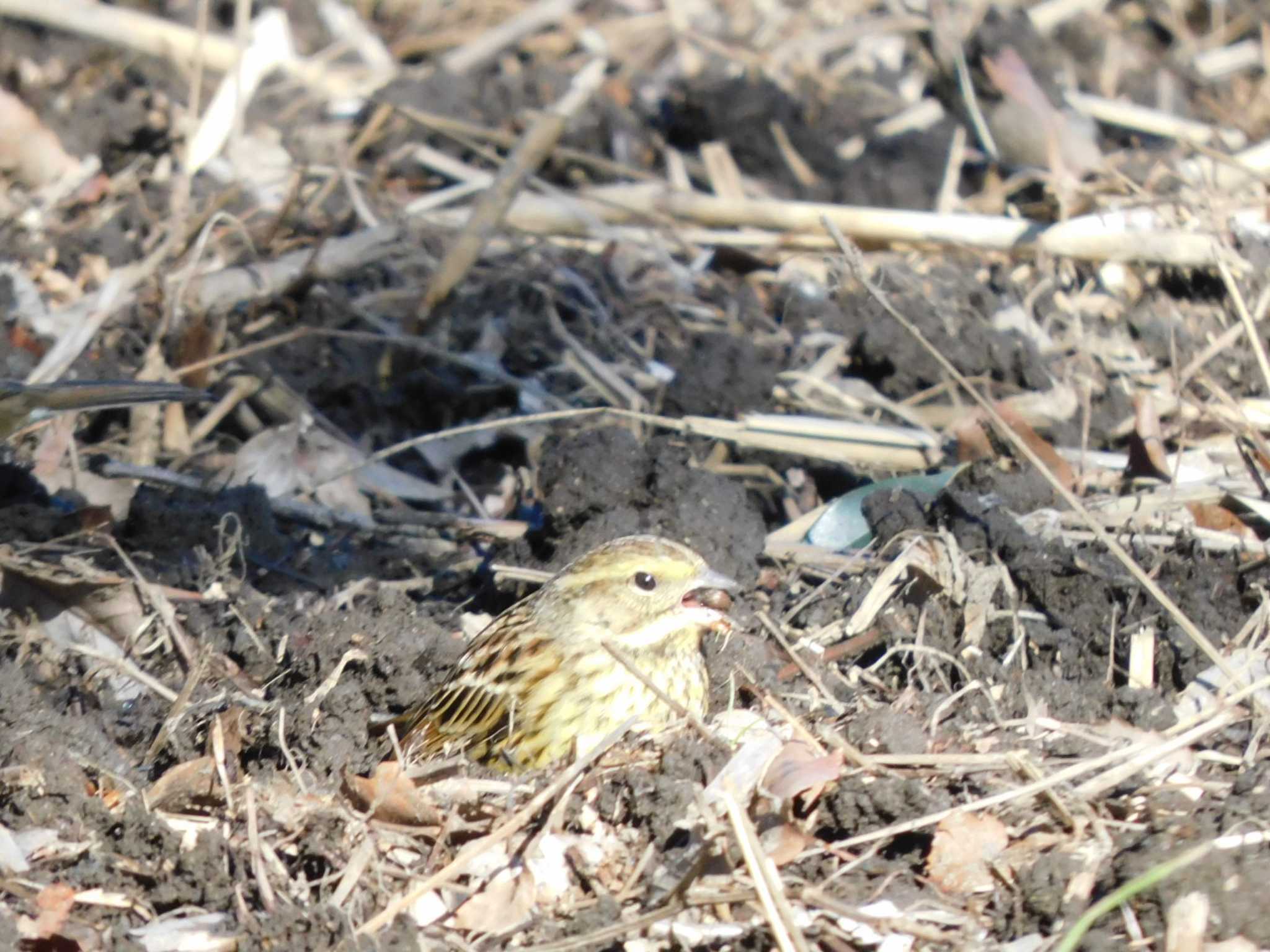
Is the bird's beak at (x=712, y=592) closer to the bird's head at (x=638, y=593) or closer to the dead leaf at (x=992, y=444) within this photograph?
the bird's head at (x=638, y=593)

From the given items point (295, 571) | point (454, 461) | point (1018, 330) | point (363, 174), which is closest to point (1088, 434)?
point (1018, 330)

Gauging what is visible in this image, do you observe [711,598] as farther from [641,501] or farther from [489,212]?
[489,212]

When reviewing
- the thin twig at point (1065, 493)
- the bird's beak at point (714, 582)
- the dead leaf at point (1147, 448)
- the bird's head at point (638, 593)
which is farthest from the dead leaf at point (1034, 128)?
the bird's head at point (638, 593)

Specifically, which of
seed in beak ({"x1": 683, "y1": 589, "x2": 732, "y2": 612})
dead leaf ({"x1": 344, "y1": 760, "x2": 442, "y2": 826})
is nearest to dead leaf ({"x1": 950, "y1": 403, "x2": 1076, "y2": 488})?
seed in beak ({"x1": 683, "y1": 589, "x2": 732, "y2": 612})

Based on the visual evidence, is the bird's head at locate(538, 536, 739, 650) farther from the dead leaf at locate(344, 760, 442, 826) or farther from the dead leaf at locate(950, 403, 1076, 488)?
the dead leaf at locate(950, 403, 1076, 488)

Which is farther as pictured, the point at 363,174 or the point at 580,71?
the point at 580,71

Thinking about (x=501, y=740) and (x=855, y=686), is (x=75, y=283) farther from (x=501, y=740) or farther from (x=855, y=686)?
(x=855, y=686)
